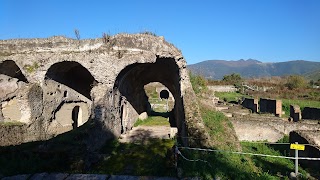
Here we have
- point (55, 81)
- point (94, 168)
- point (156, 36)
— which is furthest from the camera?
point (55, 81)

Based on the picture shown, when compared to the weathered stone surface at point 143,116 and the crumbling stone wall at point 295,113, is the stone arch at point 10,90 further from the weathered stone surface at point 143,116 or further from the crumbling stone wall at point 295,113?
the crumbling stone wall at point 295,113

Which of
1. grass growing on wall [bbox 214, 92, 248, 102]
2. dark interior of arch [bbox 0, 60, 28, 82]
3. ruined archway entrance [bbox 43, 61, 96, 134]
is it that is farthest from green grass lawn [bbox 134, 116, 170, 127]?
grass growing on wall [bbox 214, 92, 248, 102]

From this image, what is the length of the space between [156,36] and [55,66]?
16.9 ft

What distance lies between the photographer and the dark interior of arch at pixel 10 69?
1608 centimetres

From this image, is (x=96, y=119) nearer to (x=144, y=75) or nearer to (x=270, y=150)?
(x=144, y=75)

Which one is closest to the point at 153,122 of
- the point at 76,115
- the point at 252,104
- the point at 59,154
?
the point at 76,115

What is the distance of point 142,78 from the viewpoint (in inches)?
773

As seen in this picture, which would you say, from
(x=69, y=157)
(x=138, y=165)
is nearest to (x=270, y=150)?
(x=138, y=165)

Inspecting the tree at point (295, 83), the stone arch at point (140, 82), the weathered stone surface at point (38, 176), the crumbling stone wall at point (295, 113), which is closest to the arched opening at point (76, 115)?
the stone arch at point (140, 82)

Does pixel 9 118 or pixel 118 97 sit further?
pixel 9 118

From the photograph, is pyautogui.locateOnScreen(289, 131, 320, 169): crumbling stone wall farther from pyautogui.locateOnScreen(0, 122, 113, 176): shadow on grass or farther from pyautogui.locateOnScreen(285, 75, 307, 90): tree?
pyautogui.locateOnScreen(285, 75, 307, 90): tree

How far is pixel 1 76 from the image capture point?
17.1 m

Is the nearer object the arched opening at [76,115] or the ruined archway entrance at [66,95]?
the ruined archway entrance at [66,95]

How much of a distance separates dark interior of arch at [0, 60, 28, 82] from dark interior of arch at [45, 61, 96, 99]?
65.9 inches
